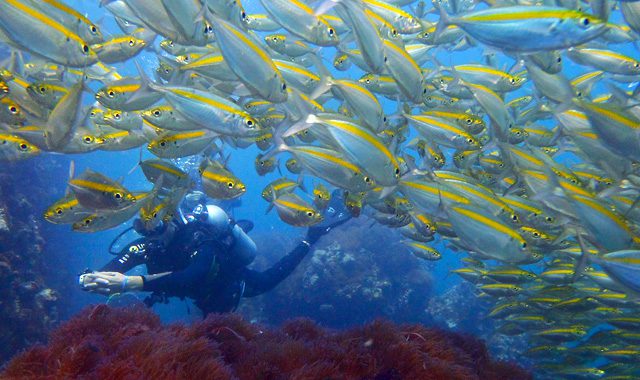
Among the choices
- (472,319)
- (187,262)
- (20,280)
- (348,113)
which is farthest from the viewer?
(472,319)

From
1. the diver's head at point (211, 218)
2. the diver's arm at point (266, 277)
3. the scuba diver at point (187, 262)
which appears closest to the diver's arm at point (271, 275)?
the diver's arm at point (266, 277)

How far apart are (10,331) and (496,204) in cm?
957

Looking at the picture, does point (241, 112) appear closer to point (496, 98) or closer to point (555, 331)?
point (496, 98)

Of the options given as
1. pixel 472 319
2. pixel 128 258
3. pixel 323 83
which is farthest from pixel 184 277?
pixel 472 319

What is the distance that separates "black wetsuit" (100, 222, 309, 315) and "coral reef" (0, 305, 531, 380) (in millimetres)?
1001

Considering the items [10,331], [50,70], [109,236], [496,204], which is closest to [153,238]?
[50,70]

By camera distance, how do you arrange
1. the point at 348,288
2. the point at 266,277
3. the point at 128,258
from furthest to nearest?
1. the point at 348,288
2. the point at 266,277
3. the point at 128,258

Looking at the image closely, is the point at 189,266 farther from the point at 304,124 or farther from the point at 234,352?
the point at 304,124

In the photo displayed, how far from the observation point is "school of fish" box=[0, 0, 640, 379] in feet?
9.12

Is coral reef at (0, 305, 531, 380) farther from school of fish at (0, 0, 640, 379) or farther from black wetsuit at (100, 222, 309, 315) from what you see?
school of fish at (0, 0, 640, 379)

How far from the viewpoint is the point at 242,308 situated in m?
12.6

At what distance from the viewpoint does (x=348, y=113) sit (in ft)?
16.9

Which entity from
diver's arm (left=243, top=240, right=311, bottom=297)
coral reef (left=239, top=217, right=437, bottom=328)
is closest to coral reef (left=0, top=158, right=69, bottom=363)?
diver's arm (left=243, top=240, right=311, bottom=297)

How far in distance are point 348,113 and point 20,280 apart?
832 centimetres
